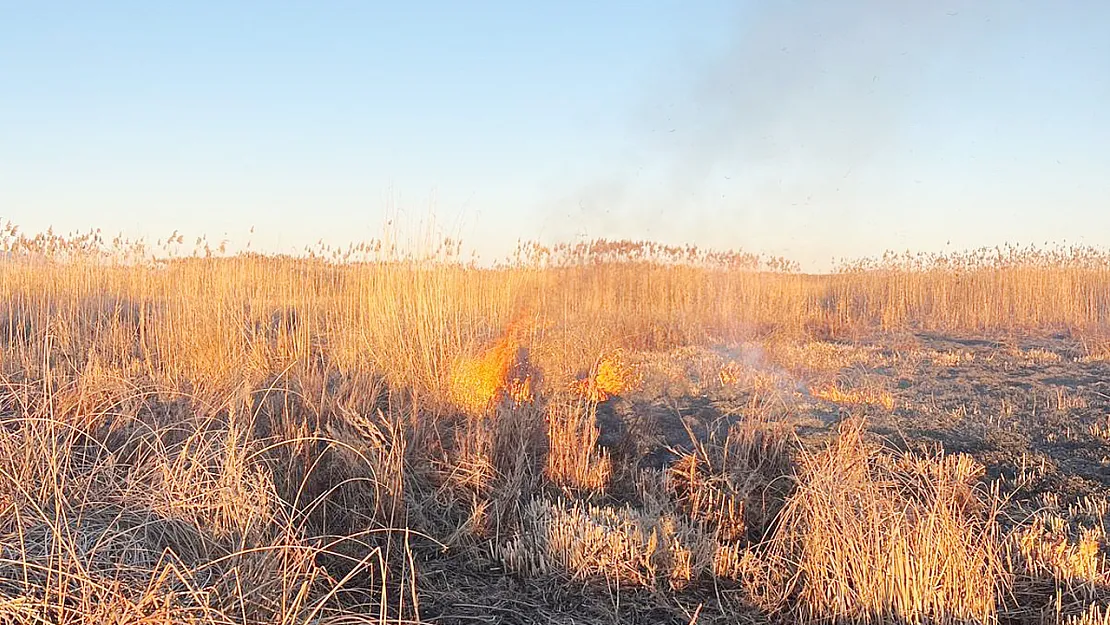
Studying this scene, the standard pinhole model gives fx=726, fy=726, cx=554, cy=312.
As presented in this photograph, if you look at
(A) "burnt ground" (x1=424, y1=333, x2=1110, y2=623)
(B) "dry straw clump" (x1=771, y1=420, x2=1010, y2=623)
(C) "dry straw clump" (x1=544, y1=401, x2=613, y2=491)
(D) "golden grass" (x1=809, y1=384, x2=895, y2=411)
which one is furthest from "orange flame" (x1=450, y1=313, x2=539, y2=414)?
(B) "dry straw clump" (x1=771, y1=420, x2=1010, y2=623)

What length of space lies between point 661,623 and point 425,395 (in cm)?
299

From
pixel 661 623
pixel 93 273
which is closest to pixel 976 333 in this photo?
pixel 661 623

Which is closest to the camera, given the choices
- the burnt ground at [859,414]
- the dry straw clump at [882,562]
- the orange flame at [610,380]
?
the dry straw clump at [882,562]

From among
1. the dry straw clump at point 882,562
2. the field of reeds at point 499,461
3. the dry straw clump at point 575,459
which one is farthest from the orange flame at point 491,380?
the dry straw clump at point 882,562

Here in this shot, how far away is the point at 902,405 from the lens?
518cm

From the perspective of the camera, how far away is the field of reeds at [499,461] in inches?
97.1

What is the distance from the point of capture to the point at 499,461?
13.5 feet

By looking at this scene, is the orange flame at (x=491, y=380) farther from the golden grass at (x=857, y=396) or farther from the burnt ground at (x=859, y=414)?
the golden grass at (x=857, y=396)

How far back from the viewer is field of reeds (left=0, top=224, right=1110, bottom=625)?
2467mm

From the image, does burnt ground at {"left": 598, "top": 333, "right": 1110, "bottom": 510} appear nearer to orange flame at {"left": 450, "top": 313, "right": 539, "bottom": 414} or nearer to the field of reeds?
the field of reeds

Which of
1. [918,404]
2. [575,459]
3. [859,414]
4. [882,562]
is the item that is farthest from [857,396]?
[882,562]

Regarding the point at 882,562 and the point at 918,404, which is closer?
the point at 882,562

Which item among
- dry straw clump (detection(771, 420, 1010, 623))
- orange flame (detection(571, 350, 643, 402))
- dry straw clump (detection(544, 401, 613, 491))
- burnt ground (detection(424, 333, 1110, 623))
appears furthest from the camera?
orange flame (detection(571, 350, 643, 402))

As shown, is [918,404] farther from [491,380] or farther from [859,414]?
[491,380]
